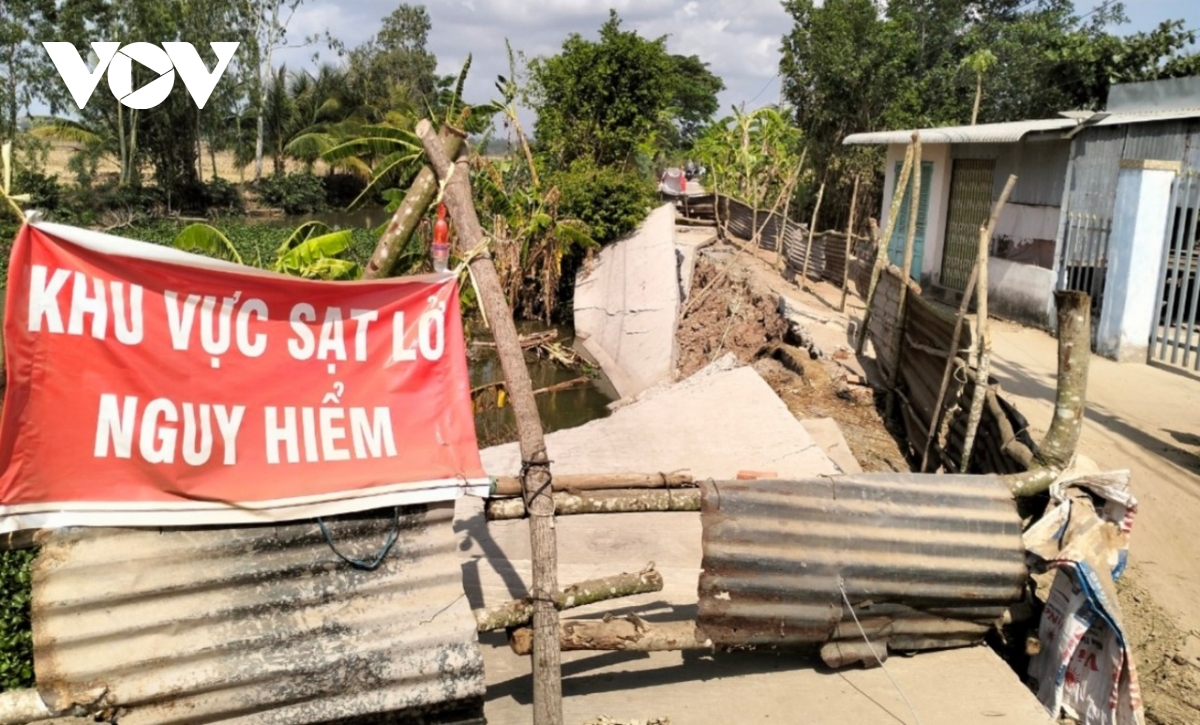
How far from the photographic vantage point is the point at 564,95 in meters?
20.7

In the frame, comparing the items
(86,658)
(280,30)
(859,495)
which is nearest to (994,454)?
(859,495)

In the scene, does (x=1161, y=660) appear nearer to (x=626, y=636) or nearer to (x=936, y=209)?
(x=626, y=636)

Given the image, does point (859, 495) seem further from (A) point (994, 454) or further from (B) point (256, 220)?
(B) point (256, 220)

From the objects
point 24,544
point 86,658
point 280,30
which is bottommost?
point 86,658

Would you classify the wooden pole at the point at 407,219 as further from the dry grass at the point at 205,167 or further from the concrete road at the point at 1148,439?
the dry grass at the point at 205,167

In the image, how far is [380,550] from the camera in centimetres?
371

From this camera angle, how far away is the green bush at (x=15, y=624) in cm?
457

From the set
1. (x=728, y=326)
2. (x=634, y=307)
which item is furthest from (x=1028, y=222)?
(x=634, y=307)

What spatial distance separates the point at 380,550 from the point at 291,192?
38.9 metres

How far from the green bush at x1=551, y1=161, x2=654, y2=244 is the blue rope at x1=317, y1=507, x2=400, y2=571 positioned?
1496cm

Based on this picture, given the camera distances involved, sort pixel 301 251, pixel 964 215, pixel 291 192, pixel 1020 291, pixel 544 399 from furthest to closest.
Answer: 1. pixel 291 192
2. pixel 964 215
3. pixel 1020 291
4. pixel 544 399
5. pixel 301 251

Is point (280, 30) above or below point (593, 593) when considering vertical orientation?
above

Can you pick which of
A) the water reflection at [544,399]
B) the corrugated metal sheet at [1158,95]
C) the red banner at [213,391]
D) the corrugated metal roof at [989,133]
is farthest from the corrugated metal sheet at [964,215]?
the red banner at [213,391]

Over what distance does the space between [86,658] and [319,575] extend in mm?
793
